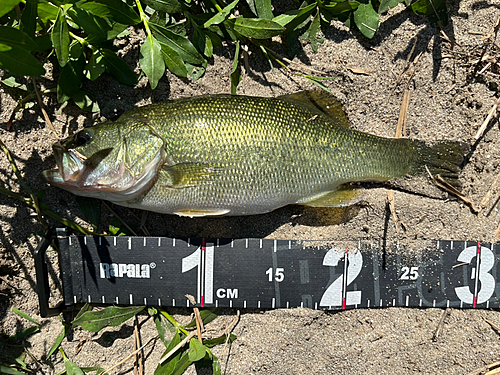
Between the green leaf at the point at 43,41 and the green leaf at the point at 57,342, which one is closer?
the green leaf at the point at 43,41

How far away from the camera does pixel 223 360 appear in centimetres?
287

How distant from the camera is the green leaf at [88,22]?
2115mm

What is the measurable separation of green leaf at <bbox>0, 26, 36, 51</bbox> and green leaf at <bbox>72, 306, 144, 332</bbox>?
1.81 meters

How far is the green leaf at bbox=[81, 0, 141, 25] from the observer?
2162 millimetres

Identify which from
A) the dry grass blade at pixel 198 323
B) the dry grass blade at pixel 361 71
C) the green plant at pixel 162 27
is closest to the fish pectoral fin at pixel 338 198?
the dry grass blade at pixel 361 71

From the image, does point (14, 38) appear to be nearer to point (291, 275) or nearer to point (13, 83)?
point (13, 83)

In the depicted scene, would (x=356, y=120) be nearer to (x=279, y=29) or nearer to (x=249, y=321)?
(x=279, y=29)

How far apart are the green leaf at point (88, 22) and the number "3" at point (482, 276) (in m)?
2.96

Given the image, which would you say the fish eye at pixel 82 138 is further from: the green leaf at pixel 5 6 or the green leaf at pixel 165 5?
the green leaf at pixel 165 5

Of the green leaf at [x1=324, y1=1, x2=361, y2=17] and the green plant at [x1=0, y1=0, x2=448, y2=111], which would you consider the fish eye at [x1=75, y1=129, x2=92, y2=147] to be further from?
the green leaf at [x1=324, y1=1, x2=361, y2=17]

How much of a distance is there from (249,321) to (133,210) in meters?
1.26

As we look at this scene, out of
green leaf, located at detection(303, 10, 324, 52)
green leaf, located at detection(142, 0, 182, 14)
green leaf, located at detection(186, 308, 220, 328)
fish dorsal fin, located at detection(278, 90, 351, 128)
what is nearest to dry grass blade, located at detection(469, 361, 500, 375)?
green leaf, located at detection(186, 308, 220, 328)

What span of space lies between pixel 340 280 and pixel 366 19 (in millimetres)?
2015

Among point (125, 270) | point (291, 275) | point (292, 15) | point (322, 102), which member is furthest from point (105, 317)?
point (292, 15)
